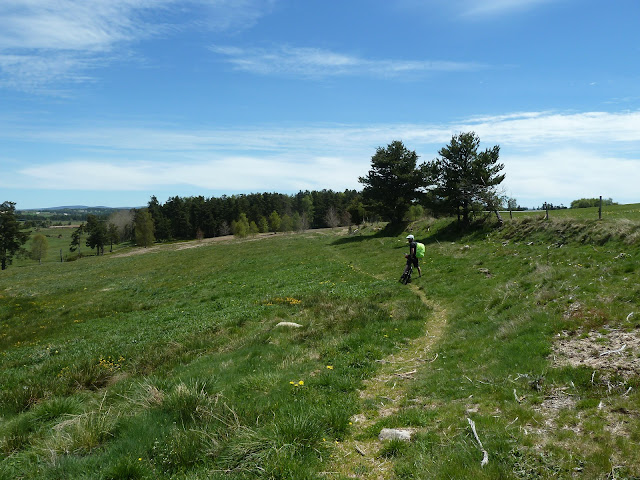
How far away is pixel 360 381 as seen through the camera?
971cm

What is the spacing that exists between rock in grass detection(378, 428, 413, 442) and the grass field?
0.60ft

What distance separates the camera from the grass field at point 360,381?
6109 mm

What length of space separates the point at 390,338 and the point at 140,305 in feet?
65.7

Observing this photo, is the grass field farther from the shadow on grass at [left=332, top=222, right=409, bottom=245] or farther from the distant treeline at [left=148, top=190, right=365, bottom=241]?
the distant treeline at [left=148, top=190, right=365, bottom=241]

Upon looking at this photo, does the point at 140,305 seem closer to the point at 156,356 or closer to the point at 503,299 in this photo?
the point at 156,356

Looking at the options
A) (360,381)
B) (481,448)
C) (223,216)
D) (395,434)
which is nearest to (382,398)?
(360,381)

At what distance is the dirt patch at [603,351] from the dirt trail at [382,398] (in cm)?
346

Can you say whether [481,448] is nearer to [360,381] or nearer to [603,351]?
[360,381]

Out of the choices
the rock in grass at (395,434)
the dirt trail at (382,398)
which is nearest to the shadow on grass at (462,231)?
the dirt trail at (382,398)

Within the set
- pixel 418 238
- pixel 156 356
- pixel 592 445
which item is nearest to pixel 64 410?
pixel 156 356

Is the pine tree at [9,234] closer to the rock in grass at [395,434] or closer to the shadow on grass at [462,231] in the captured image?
A: the shadow on grass at [462,231]

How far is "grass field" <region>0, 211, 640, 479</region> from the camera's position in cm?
611

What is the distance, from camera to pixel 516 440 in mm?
5973

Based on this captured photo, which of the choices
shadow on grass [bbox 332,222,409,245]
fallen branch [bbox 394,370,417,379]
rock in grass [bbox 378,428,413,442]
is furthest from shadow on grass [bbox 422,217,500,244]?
rock in grass [bbox 378,428,413,442]
